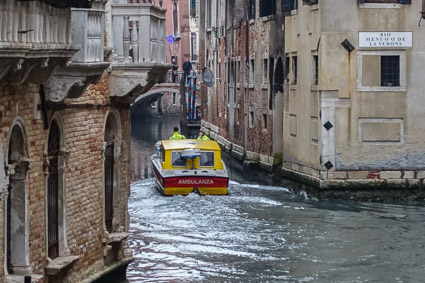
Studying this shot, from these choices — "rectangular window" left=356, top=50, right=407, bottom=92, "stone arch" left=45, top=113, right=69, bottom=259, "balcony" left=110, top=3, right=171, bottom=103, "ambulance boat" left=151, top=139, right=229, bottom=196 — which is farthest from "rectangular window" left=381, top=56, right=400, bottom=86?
"stone arch" left=45, top=113, right=69, bottom=259

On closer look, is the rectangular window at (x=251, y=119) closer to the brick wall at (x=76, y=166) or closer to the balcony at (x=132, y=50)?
the brick wall at (x=76, y=166)

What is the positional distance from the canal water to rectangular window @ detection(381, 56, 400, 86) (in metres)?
2.60

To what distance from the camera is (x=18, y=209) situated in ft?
34.0

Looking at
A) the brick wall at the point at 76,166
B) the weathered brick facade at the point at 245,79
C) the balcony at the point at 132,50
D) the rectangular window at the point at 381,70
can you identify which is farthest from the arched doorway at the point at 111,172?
the weathered brick facade at the point at 245,79

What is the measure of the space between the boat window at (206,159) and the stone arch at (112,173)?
10.5 metres

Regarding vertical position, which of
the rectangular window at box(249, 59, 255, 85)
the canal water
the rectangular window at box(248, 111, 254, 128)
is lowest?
the canal water

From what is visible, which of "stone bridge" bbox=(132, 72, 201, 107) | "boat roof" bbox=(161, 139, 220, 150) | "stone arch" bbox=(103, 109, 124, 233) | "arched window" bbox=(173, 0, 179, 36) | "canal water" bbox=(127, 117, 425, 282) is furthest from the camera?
"arched window" bbox=(173, 0, 179, 36)

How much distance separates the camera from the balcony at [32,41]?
873 centimetres

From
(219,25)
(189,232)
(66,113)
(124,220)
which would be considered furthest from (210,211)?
(219,25)

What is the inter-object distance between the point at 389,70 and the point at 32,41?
616 inches

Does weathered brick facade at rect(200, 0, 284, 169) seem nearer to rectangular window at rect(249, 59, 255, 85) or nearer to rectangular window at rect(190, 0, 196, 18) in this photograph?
rectangular window at rect(249, 59, 255, 85)

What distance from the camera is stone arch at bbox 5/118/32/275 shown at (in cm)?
1030

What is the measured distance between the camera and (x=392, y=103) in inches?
944

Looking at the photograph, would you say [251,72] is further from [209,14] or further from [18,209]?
[18,209]
